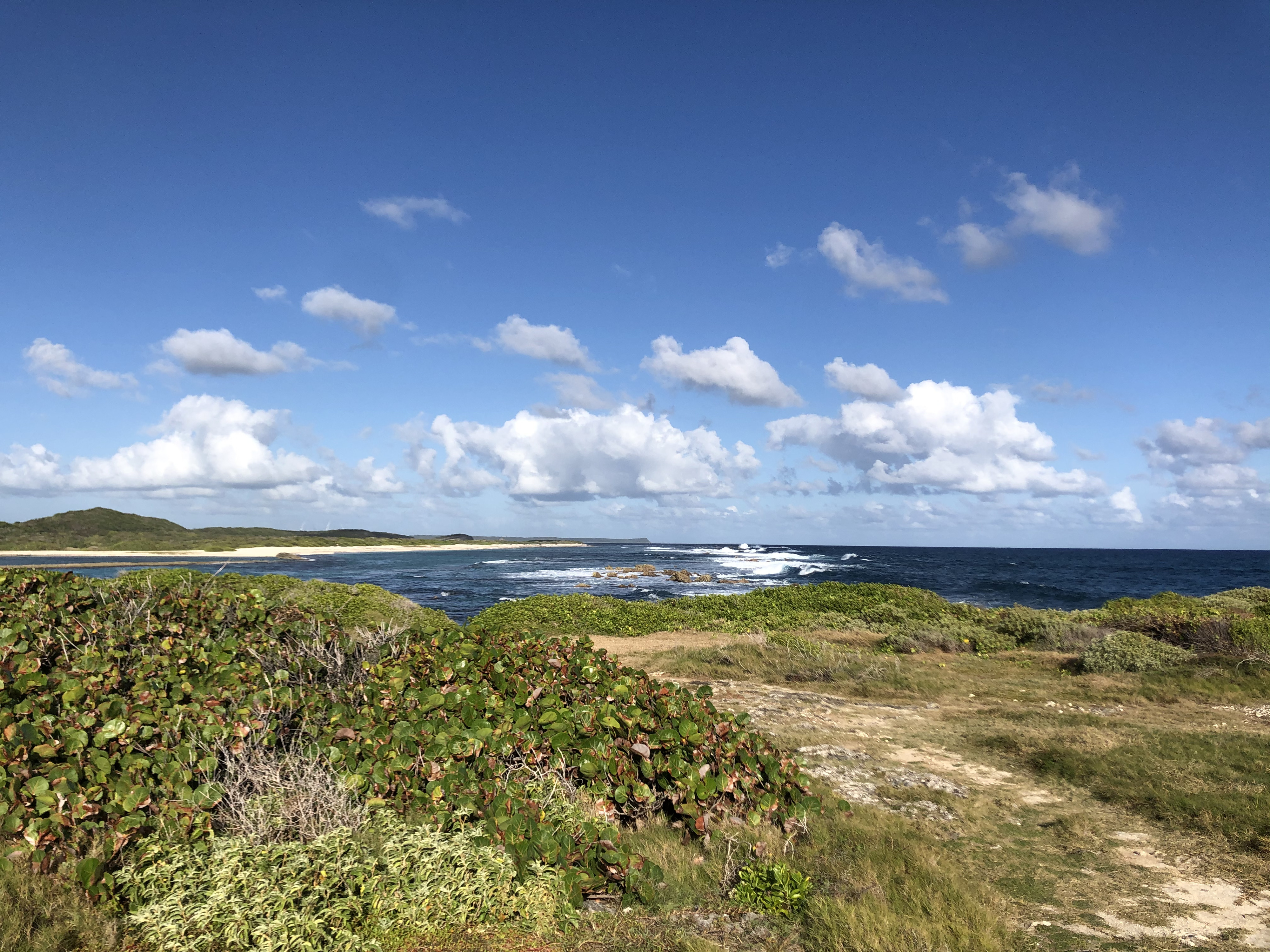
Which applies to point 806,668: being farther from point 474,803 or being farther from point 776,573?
point 776,573

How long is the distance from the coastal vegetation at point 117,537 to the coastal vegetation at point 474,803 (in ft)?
353

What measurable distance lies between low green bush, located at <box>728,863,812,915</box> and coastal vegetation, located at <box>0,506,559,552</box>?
110303 mm

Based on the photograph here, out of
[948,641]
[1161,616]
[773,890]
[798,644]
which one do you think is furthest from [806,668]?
[1161,616]

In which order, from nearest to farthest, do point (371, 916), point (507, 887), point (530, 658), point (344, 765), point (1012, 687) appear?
point (371, 916)
point (507, 887)
point (344, 765)
point (530, 658)
point (1012, 687)

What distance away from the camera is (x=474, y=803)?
14.7ft

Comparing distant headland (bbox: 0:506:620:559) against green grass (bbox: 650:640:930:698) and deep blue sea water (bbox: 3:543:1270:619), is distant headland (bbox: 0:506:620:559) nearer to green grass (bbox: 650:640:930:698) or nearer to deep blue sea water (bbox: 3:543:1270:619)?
deep blue sea water (bbox: 3:543:1270:619)

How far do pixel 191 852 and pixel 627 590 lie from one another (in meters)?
47.7

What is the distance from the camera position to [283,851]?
3643 mm

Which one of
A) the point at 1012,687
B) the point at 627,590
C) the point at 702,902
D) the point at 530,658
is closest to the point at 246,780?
the point at 530,658

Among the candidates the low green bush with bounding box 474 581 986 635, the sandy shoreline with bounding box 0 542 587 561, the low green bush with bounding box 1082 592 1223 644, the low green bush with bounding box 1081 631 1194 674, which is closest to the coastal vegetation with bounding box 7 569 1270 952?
the low green bush with bounding box 1081 631 1194 674

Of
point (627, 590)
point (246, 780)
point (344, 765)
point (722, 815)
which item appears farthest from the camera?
point (627, 590)

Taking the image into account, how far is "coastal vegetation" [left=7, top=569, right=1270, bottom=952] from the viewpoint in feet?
11.8

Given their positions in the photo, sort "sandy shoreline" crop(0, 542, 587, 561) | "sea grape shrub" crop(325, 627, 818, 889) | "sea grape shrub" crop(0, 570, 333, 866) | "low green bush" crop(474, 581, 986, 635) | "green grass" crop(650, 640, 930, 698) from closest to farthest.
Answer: "sea grape shrub" crop(0, 570, 333, 866) < "sea grape shrub" crop(325, 627, 818, 889) < "green grass" crop(650, 640, 930, 698) < "low green bush" crop(474, 581, 986, 635) < "sandy shoreline" crop(0, 542, 587, 561)

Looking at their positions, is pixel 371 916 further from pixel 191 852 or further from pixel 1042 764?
pixel 1042 764
